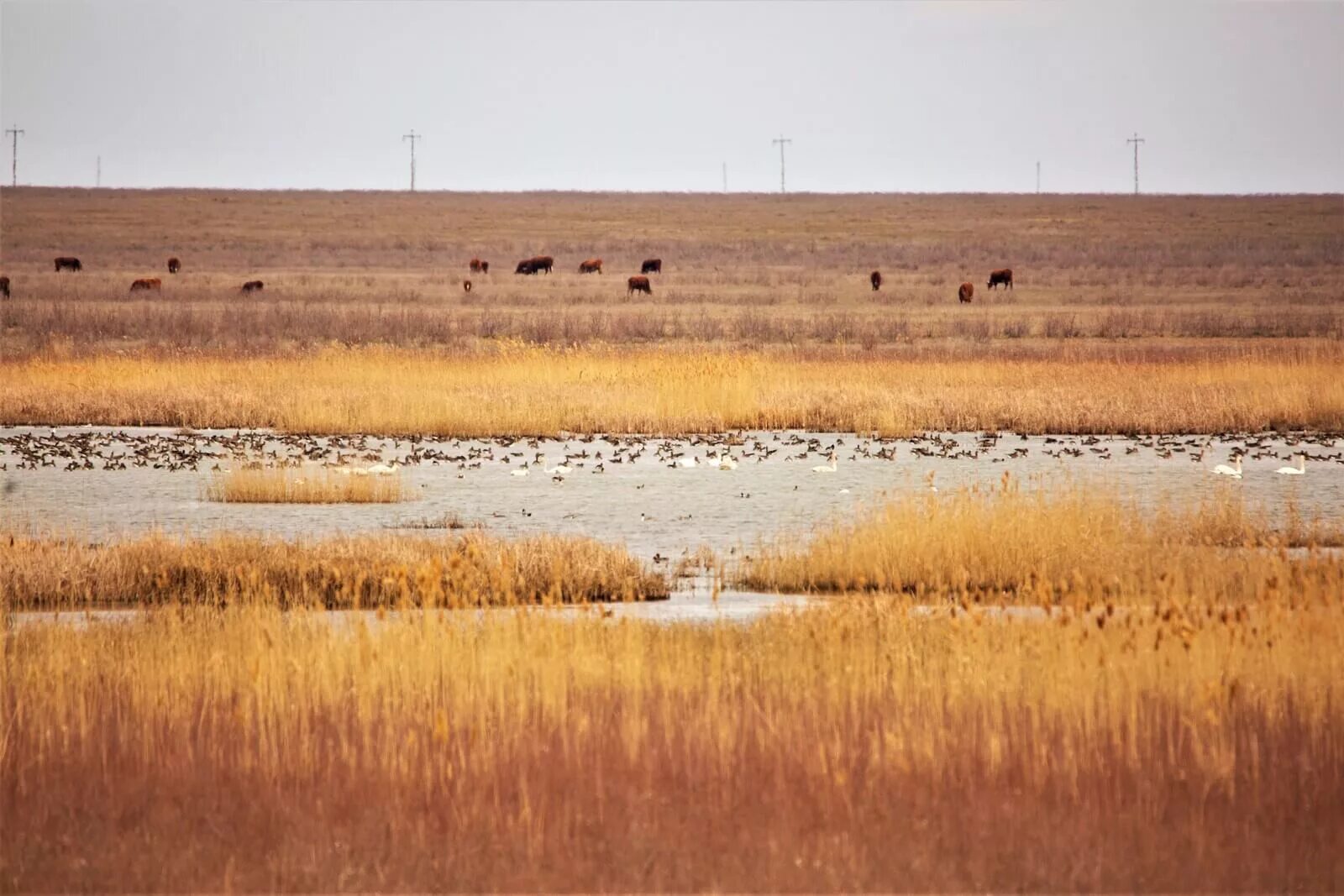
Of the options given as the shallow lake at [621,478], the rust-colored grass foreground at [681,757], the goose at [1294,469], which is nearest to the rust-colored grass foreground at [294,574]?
the shallow lake at [621,478]

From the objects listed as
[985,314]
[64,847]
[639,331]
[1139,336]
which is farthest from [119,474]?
[985,314]

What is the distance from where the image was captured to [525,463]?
795 inches

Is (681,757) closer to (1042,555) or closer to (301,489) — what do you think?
(1042,555)

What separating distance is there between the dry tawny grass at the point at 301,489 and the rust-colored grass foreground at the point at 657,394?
5.84 m

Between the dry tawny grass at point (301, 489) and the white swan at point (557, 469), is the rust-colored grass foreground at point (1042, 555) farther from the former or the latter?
the white swan at point (557, 469)

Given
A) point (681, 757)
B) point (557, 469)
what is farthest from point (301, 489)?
point (681, 757)

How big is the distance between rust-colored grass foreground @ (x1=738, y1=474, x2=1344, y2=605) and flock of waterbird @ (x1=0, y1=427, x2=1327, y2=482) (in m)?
4.72

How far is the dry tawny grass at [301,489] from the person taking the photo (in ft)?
55.0

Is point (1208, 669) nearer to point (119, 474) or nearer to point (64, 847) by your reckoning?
point (64, 847)

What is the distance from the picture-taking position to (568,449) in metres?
21.8

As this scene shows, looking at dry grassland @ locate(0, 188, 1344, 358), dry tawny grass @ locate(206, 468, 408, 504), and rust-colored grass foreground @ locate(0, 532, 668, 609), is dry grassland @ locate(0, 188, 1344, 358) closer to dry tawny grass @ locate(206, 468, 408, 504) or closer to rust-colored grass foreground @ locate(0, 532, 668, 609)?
dry tawny grass @ locate(206, 468, 408, 504)

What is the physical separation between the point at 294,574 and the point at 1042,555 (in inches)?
209

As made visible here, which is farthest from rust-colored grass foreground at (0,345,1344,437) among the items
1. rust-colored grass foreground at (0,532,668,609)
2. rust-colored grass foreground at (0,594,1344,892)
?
rust-colored grass foreground at (0,594,1344,892)

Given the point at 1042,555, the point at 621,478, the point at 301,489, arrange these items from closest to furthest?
the point at 1042,555, the point at 301,489, the point at 621,478
